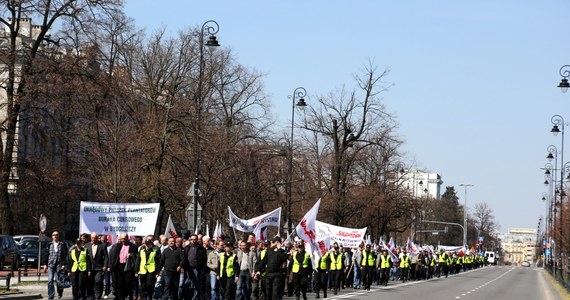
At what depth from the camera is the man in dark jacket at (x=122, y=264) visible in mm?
25375

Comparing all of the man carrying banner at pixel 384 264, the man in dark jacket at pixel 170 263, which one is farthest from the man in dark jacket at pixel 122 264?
the man carrying banner at pixel 384 264

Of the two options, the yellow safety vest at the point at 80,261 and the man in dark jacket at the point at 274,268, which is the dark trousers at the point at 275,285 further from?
the yellow safety vest at the point at 80,261

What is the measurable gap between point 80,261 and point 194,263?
2.66 meters

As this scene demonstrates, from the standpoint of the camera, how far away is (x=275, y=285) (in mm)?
26000

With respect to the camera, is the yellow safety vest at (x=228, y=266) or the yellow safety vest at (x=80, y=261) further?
the yellow safety vest at (x=228, y=266)

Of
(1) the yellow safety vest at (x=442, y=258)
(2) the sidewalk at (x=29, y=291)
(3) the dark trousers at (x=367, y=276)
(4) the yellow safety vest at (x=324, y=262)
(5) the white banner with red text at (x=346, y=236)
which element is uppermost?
(5) the white banner with red text at (x=346, y=236)

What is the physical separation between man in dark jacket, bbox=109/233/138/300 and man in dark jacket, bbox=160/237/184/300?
94 centimetres

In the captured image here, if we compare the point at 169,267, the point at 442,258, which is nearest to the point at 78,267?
the point at 169,267

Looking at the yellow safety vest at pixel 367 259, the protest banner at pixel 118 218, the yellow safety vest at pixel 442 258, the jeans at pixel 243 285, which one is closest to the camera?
the jeans at pixel 243 285

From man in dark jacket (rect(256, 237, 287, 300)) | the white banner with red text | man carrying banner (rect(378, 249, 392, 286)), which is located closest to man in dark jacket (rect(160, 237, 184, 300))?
man in dark jacket (rect(256, 237, 287, 300))

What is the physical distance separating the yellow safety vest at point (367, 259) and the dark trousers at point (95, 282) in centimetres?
1679

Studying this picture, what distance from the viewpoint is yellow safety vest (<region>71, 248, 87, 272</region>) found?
981 inches

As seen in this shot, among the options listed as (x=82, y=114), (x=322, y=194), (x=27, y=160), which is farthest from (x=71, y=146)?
(x=322, y=194)

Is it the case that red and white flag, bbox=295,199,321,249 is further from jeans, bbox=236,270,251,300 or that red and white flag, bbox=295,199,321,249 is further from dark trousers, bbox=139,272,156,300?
dark trousers, bbox=139,272,156,300
